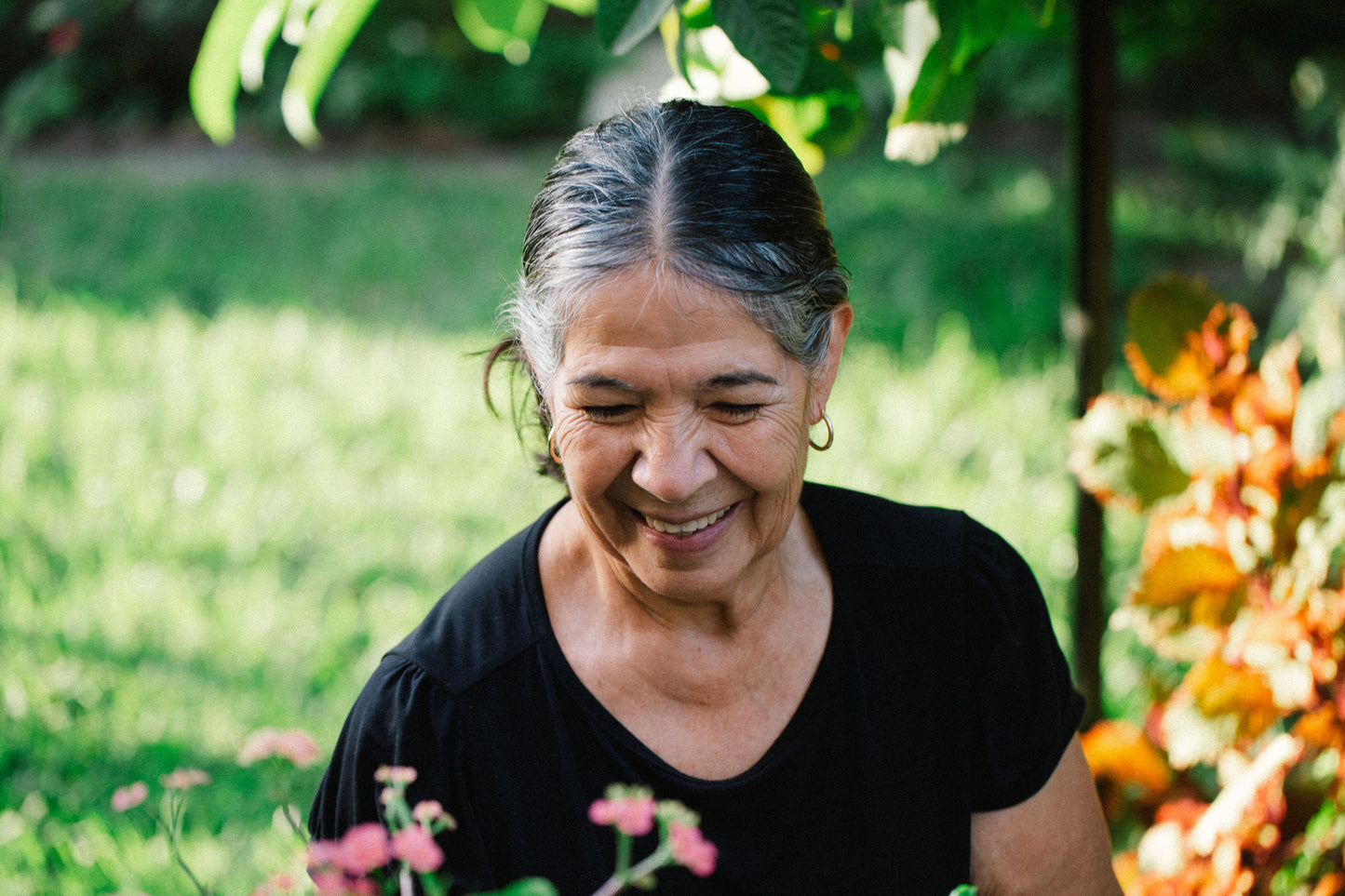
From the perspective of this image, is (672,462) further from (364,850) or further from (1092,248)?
(1092,248)

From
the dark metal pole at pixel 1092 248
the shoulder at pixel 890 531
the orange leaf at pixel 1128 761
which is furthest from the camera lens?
the orange leaf at pixel 1128 761

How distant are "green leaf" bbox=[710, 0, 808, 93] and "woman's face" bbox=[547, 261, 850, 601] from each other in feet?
0.94

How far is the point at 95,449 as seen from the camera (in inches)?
186

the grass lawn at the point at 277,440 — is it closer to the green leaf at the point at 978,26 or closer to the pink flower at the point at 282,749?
the green leaf at the point at 978,26

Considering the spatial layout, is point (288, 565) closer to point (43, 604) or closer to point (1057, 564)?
point (43, 604)

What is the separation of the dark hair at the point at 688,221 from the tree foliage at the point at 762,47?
0.34ft

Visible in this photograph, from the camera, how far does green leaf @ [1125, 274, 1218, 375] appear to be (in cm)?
193

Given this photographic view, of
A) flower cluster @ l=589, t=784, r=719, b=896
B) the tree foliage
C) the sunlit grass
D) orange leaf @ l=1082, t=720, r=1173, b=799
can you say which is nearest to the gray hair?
the tree foliage

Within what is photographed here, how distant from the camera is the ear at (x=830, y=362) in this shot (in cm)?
155

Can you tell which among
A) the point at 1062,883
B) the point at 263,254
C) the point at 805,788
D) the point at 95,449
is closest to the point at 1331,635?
A: the point at 1062,883

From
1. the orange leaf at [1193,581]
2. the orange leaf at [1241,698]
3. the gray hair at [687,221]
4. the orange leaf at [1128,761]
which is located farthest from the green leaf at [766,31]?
the orange leaf at [1128,761]

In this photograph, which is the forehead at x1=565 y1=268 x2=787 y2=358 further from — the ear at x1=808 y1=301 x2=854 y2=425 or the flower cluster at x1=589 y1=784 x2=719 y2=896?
the flower cluster at x1=589 y1=784 x2=719 y2=896

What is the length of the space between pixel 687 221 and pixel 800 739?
73 centimetres

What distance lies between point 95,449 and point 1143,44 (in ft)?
13.5
